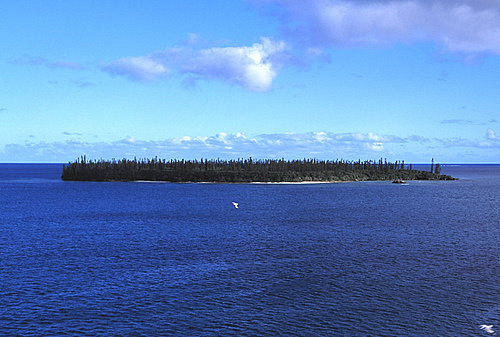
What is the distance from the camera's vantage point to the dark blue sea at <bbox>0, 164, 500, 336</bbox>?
29297 millimetres

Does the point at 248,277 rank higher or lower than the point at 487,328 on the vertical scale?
lower

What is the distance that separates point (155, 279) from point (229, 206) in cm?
6195

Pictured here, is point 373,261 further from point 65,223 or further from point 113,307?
point 65,223

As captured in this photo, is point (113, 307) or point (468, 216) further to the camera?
point (468, 216)

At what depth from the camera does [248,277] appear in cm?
3994

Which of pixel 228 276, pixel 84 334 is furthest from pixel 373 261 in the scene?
pixel 84 334

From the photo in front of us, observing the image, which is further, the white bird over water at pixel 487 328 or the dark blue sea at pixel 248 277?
the dark blue sea at pixel 248 277

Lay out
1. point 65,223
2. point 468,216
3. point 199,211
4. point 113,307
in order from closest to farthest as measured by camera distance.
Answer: point 113,307, point 65,223, point 468,216, point 199,211

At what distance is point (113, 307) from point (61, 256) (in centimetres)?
1924

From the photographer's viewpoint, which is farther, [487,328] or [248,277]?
[248,277]

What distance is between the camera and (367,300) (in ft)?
110

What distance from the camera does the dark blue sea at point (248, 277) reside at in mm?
29297

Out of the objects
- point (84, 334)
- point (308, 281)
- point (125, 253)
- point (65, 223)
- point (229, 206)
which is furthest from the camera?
point (229, 206)

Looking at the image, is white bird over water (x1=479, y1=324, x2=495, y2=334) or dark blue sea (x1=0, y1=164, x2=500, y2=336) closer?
white bird over water (x1=479, y1=324, x2=495, y2=334)
